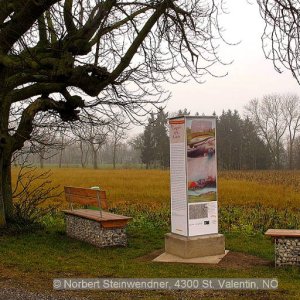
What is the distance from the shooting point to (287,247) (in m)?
7.34

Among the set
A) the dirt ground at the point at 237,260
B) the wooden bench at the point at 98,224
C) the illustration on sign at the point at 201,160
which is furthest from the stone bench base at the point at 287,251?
the wooden bench at the point at 98,224

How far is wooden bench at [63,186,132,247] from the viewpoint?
932cm

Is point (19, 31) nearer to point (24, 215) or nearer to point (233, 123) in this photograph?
point (24, 215)

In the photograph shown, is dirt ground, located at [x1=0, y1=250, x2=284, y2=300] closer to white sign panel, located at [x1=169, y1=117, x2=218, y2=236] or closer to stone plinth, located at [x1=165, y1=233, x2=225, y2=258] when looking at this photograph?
stone plinth, located at [x1=165, y1=233, x2=225, y2=258]

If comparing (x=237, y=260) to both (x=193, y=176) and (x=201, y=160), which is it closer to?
(x=193, y=176)

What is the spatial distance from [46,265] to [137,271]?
5.21 ft

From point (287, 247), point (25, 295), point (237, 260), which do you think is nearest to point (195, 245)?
point (237, 260)

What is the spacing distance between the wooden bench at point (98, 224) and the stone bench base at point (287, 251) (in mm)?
3204

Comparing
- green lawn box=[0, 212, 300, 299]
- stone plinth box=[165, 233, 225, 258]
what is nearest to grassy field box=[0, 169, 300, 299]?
green lawn box=[0, 212, 300, 299]

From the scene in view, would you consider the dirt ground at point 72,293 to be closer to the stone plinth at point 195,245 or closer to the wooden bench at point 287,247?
the wooden bench at point 287,247

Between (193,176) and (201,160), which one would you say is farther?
(201,160)

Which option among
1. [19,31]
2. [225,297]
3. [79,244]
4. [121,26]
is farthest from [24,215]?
[225,297]

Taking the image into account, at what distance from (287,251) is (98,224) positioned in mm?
3923

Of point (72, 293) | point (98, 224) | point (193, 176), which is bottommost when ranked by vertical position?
point (72, 293)
